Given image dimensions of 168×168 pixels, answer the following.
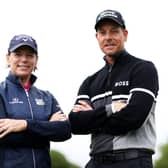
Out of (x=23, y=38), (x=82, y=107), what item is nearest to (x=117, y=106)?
(x=82, y=107)

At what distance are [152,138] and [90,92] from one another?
0.87m

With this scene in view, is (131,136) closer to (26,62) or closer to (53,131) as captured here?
(53,131)

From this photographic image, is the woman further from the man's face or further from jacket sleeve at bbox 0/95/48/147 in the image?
the man's face

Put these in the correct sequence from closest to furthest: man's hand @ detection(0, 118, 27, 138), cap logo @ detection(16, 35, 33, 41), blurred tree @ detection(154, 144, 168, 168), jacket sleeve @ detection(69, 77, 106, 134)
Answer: man's hand @ detection(0, 118, 27, 138) < jacket sleeve @ detection(69, 77, 106, 134) < cap logo @ detection(16, 35, 33, 41) < blurred tree @ detection(154, 144, 168, 168)

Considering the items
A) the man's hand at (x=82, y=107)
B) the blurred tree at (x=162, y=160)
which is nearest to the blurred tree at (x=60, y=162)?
the blurred tree at (x=162, y=160)

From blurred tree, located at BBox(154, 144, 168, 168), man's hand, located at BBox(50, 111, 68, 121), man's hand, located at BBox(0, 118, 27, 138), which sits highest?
man's hand, located at BBox(50, 111, 68, 121)

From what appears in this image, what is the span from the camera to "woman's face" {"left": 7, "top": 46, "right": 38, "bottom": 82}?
5988 mm

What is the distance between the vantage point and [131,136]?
577 cm

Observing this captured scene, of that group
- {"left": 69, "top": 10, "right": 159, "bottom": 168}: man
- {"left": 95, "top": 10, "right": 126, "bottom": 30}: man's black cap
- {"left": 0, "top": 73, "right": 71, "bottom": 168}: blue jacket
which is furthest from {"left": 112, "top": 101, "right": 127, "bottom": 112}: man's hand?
{"left": 95, "top": 10, "right": 126, "bottom": 30}: man's black cap

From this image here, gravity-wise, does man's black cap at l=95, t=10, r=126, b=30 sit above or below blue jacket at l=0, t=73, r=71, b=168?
above

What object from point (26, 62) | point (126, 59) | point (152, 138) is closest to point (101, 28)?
point (126, 59)

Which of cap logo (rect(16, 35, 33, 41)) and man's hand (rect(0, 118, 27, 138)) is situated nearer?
man's hand (rect(0, 118, 27, 138))

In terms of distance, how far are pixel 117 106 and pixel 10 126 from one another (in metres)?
1.02

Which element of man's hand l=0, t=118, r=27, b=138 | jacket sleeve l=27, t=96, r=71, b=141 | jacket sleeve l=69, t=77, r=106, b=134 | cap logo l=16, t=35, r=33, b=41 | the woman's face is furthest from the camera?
cap logo l=16, t=35, r=33, b=41
